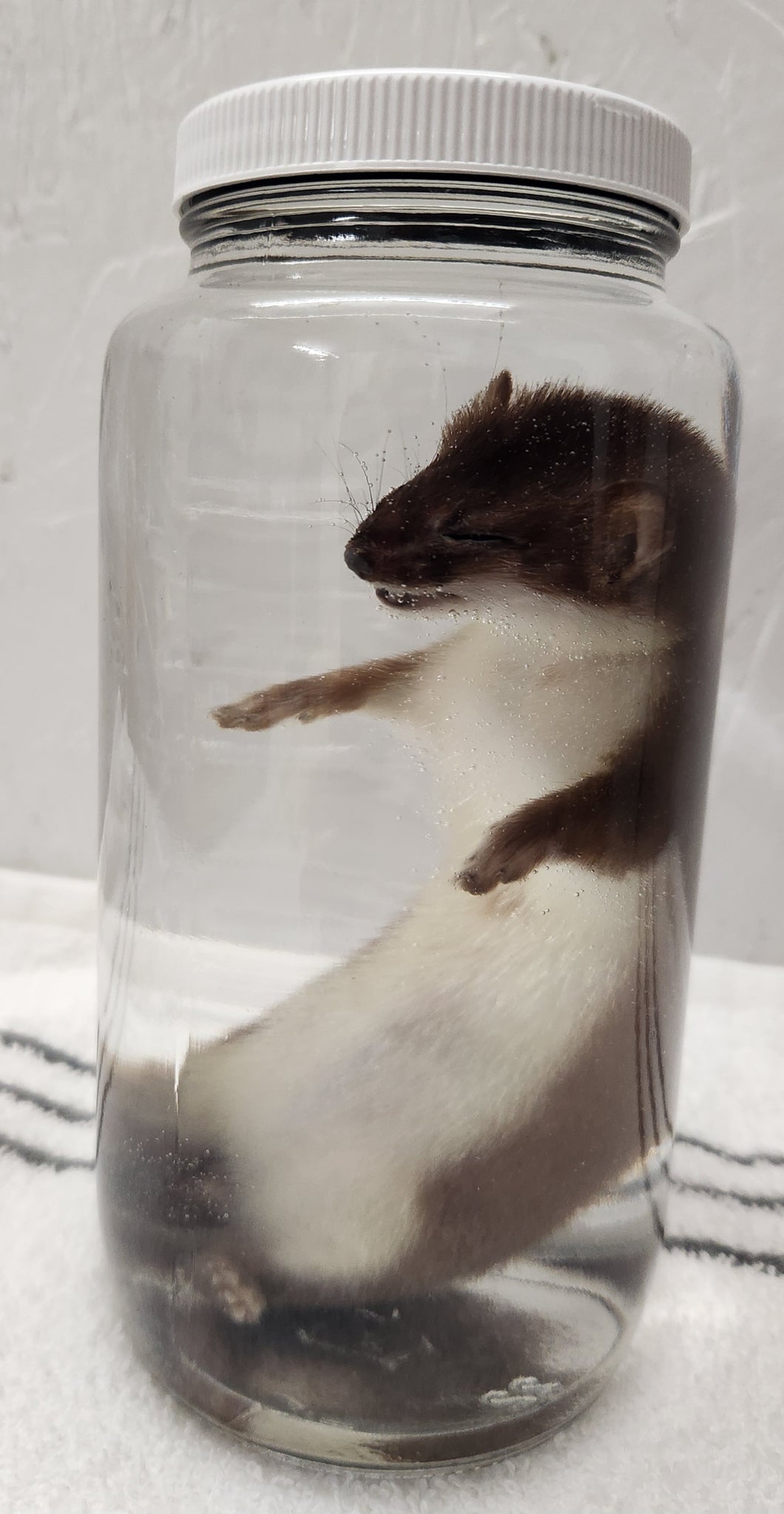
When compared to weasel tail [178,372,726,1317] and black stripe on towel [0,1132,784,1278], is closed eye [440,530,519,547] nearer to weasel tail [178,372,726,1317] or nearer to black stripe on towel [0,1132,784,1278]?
weasel tail [178,372,726,1317]

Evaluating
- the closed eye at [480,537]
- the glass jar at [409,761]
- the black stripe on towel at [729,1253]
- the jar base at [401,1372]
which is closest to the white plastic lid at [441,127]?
the glass jar at [409,761]

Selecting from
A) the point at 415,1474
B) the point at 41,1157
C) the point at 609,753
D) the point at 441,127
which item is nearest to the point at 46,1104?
the point at 41,1157

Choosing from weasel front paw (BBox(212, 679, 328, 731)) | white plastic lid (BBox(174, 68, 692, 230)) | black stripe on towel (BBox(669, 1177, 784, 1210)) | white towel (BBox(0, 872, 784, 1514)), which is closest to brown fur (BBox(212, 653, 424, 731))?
weasel front paw (BBox(212, 679, 328, 731))

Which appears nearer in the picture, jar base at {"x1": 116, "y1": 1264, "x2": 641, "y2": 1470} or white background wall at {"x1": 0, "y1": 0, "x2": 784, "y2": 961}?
jar base at {"x1": 116, "y1": 1264, "x2": 641, "y2": 1470}

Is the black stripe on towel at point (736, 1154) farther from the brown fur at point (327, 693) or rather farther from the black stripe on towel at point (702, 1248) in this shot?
the brown fur at point (327, 693)

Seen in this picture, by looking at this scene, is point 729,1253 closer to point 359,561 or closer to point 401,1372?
point 401,1372

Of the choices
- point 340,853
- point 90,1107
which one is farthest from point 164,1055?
point 90,1107

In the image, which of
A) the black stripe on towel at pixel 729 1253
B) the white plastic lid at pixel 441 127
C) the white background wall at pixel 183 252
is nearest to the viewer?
the white plastic lid at pixel 441 127
